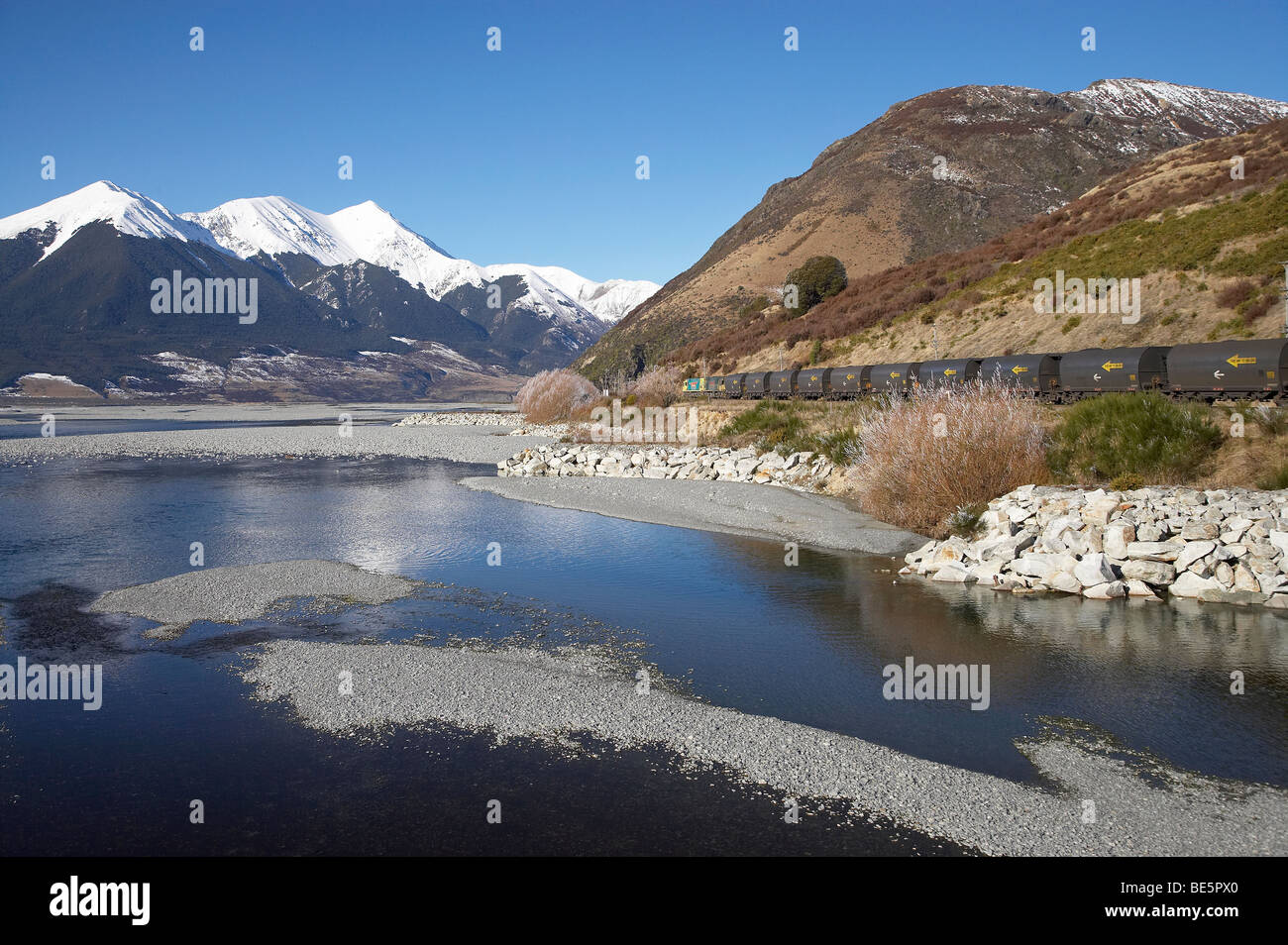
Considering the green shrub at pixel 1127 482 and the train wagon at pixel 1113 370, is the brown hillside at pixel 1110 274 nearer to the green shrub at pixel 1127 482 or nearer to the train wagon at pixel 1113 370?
the train wagon at pixel 1113 370

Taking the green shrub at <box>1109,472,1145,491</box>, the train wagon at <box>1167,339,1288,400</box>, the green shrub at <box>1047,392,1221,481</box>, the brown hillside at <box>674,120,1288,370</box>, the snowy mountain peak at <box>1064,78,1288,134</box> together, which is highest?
the snowy mountain peak at <box>1064,78,1288,134</box>

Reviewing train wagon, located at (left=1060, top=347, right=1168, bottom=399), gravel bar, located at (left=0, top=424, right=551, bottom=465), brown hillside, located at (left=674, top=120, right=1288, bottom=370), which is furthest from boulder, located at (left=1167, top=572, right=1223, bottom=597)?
gravel bar, located at (left=0, top=424, right=551, bottom=465)

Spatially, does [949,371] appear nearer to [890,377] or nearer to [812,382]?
[890,377]

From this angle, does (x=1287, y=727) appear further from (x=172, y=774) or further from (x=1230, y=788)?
(x=172, y=774)

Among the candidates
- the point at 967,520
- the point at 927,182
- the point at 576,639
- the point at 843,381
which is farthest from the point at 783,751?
the point at 927,182

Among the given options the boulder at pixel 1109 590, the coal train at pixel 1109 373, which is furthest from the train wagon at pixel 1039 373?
the boulder at pixel 1109 590

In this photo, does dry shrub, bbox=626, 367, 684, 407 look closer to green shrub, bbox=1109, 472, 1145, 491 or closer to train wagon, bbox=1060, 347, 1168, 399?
train wagon, bbox=1060, 347, 1168, 399

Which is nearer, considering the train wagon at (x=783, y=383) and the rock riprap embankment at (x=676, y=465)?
the rock riprap embankment at (x=676, y=465)
